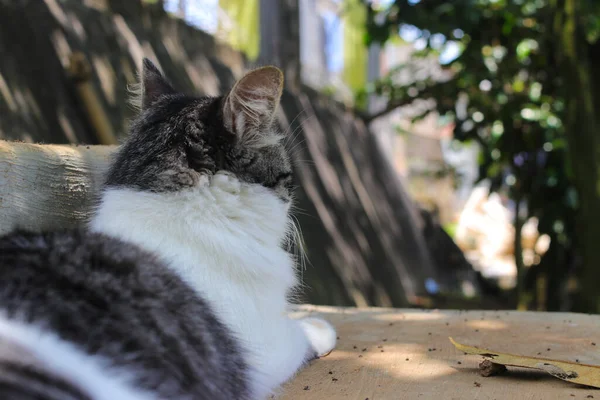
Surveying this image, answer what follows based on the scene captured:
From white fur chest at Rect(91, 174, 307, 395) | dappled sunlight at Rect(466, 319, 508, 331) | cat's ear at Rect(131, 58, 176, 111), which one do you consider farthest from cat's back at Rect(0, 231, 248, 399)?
dappled sunlight at Rect(466, 319, 508, 331)

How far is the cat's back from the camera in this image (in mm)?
1060

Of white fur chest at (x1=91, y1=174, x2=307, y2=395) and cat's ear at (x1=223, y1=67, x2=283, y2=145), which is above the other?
cat's ear at (x1=223, y1=67, x2=283, y2=145)

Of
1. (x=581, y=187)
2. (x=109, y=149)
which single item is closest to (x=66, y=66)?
(x=109, y=149)

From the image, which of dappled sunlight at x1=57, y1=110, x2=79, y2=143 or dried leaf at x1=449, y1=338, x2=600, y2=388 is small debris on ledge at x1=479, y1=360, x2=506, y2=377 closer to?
dried leaf at x1=449, y1=338, x2=600, y2=388

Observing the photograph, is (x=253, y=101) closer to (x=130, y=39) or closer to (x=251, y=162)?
(x=251, y=162)

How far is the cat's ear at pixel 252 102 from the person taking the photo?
5.14 feet

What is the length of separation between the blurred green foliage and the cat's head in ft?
8.74

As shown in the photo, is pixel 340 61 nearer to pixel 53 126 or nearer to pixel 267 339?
pixel 53 126

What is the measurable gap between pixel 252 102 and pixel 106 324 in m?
0.75

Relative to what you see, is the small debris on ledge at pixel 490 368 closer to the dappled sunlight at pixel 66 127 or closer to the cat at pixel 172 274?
the cat at pixel 172 274

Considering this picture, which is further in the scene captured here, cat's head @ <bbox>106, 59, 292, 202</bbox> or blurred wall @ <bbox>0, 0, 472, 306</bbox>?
blurred wall @ <bbox>0, 0, 472, 306</bbox>

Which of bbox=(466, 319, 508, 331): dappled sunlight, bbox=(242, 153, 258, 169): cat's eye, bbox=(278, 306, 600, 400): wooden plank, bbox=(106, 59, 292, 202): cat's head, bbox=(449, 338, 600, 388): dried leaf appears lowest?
bbox=(466, 319, 508, 331): dappled sunlight

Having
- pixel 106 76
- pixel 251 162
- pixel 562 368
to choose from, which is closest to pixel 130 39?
pixel 106 76

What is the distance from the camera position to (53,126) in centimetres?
306
